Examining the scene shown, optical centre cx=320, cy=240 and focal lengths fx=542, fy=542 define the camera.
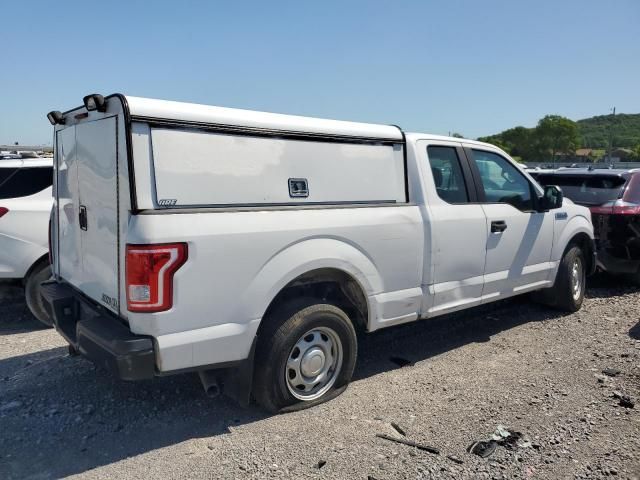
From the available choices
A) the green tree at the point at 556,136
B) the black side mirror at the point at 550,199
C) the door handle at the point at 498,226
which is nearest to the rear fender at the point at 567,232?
the black side mirror at the point at 550,199

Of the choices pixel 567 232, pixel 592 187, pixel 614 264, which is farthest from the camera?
pixel 592 187

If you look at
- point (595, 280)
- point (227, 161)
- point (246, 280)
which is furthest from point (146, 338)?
point (595, 280)

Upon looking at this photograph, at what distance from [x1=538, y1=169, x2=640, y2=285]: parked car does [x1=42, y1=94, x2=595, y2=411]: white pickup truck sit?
300cm

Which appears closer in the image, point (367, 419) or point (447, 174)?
point (367, 419)

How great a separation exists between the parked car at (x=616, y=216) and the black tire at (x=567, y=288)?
955 mm

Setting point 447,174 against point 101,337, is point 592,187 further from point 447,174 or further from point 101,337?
point 101,337

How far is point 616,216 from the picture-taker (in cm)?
714

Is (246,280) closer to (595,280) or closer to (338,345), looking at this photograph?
(338,345)

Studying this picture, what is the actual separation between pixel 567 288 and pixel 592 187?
2.19 meters

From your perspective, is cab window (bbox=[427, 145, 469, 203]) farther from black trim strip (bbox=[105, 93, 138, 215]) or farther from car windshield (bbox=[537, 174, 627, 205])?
car windshield (bbox=[537, 174, 627, 205])

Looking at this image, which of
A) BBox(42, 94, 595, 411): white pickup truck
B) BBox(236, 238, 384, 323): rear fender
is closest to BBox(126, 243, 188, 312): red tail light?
BBox(42, 94, 595, 411): white pickup truck

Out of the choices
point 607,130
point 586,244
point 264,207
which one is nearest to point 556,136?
point 607,130

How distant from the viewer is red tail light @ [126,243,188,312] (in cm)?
300

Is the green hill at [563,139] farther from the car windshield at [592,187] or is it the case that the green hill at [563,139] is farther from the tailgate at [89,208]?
the tailgate at [89,208]
